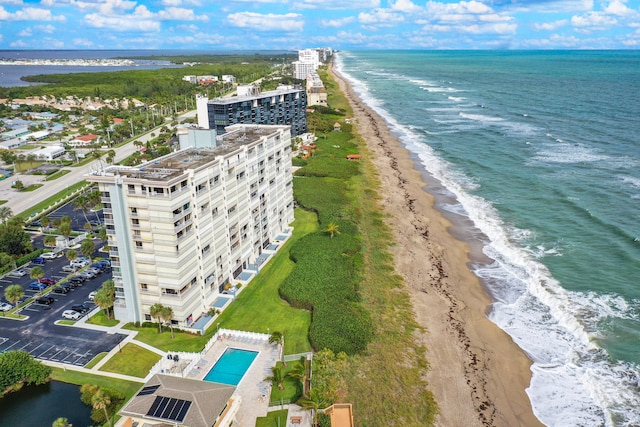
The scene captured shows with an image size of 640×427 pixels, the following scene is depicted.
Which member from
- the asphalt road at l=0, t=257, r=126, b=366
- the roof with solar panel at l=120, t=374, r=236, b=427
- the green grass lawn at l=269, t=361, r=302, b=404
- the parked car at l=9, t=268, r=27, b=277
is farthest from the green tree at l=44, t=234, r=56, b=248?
the green grass lawn at l=269, t=361, r=302, b=404

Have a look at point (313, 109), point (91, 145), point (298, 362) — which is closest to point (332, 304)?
point (298, 362)

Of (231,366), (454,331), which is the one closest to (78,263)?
(231,366)

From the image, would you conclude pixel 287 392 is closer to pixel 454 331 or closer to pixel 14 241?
pixel 454 331

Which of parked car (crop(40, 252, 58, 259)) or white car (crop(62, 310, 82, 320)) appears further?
parked car (crop(40, 252, 58, 259))

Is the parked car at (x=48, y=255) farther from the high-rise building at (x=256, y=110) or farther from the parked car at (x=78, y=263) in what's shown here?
the high-rise building at (x=256, y=110)

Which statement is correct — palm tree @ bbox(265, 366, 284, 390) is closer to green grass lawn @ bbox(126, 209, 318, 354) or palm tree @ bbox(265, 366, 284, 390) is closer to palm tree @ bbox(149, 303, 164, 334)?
green grass lawn @ bbox(126, 209, 318, 354)

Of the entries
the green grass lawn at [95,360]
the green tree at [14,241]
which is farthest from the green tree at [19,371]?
the green tree at [14,241]
